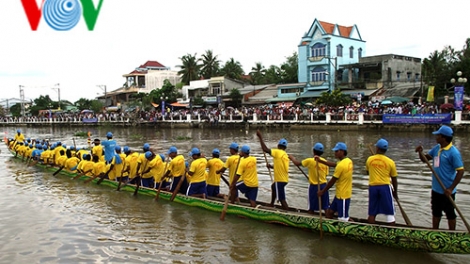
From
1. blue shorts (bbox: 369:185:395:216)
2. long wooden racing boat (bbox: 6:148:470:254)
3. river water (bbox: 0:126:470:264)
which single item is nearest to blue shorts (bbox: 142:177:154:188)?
river water (bbox: 0:126:470:264)

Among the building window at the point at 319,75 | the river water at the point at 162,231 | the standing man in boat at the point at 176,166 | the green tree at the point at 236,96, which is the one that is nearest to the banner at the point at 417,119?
the river water at the point at 162,231

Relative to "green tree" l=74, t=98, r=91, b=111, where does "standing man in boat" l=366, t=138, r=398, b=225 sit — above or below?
below

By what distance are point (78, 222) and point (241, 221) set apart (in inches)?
169

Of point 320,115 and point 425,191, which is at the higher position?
point 320,115

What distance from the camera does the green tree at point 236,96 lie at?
50781 millimetres

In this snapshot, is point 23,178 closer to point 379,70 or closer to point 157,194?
point 157,194

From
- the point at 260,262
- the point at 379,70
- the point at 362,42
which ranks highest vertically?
the point at 362,42

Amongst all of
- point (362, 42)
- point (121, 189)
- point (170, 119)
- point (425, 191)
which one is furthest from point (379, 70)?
point (121, 189)

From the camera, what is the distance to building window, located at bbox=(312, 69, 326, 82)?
44812mm

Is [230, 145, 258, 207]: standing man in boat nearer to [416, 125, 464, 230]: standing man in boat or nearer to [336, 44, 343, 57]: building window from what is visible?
[416, 125, 464, 230]: standing man in boat

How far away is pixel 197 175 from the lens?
32.8ft

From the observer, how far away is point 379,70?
140ft

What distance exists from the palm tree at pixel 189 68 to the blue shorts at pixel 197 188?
53745 millimetres

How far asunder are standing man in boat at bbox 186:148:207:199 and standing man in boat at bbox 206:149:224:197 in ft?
0.61
